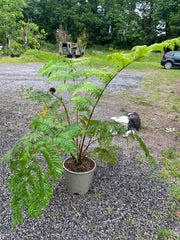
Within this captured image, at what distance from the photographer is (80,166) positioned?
166 cm

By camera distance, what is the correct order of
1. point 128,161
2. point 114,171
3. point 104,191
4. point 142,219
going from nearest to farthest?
point 142,219 < point 104,191 < point 114,171 < point 128,161

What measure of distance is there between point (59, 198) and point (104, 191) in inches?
16.6

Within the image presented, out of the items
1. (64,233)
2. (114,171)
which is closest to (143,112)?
(114,171)

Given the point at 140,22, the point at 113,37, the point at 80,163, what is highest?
the point at 140,22

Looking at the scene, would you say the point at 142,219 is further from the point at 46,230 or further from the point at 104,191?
the point at 46,230

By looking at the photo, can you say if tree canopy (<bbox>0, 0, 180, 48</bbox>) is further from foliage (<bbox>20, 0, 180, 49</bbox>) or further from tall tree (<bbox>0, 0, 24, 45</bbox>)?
tall tree (<bbox>0, 0, 24, 45</bbox>)

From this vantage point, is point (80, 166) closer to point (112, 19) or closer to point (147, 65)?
point (147, 65)

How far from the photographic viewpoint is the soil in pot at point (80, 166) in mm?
1636

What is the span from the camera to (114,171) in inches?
78.2

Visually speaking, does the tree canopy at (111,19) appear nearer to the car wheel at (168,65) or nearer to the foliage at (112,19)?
the foliage at (112,19)

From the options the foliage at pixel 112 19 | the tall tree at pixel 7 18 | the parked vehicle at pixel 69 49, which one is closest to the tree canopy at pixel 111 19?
the foliage at pixel 112 19

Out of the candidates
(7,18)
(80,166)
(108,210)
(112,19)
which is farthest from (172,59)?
(112,19)

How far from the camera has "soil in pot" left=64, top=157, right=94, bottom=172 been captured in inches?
64.4

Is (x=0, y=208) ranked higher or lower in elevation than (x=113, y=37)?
lower
